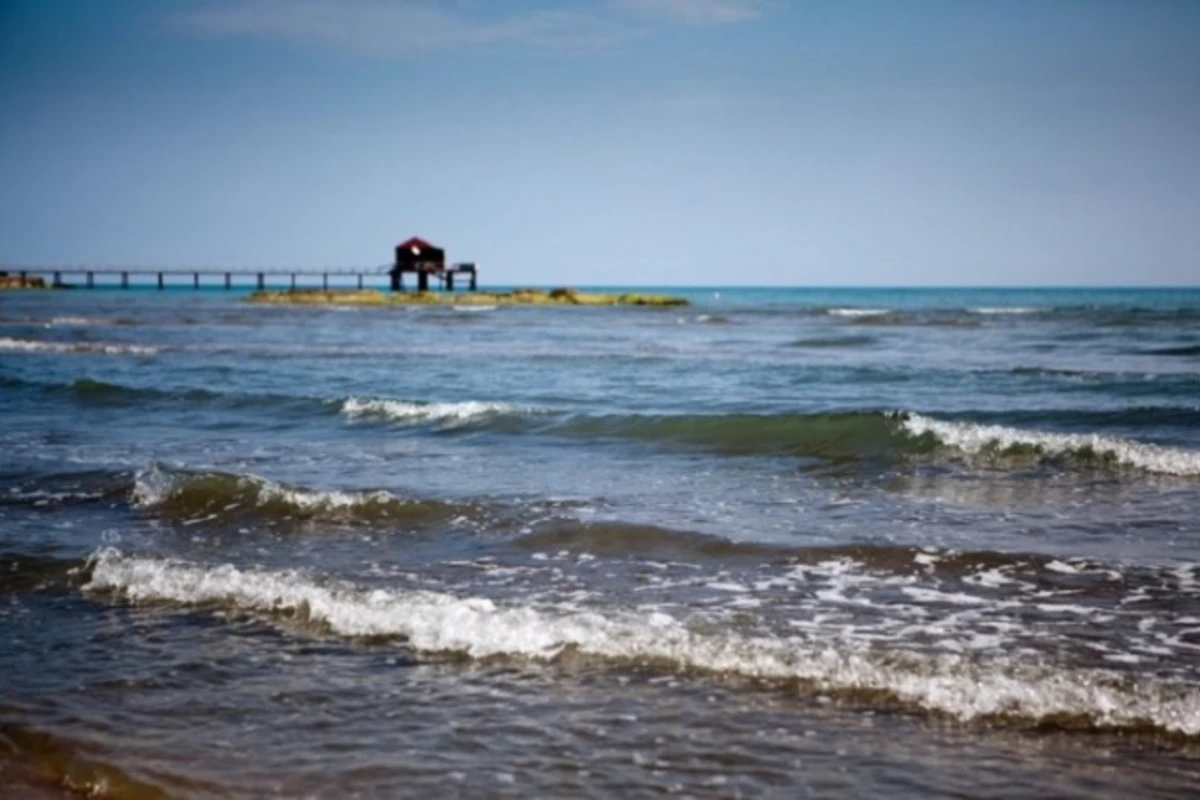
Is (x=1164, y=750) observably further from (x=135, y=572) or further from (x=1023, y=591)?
(x=135, y=572)

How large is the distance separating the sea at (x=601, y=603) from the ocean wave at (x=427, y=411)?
109 mm

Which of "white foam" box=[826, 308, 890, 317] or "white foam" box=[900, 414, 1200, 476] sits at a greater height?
"white foam" box=[826, 308, 890, 317]

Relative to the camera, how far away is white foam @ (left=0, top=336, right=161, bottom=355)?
32656 millimetres

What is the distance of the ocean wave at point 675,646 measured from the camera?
5375 millimetres

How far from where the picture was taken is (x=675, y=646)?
624 cm

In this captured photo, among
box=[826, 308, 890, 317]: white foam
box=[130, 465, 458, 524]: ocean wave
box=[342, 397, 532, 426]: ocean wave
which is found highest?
box=[826, 308, 890, 317]: white foam

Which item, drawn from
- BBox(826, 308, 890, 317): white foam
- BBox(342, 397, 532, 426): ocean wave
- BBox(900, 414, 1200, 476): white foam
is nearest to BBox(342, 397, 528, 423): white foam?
BBox(342, 397, 532, 426): ocean wave

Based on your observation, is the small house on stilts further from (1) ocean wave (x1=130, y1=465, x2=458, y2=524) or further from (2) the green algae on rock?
(1) ocean wave (x1=130, y1=465, x2=458, y2=524)

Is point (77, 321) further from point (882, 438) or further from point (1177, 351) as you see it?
point (882, 438)

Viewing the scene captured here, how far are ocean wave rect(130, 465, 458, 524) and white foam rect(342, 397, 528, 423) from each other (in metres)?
6.18

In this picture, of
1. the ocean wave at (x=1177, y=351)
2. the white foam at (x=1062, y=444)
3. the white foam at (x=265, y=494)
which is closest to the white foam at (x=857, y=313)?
the ocean wave at (x=1177, y=351)

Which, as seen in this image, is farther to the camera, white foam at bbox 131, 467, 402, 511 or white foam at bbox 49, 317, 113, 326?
white foam at bbox 49, 317, 113, 326

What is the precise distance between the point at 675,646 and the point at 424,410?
12626 mm

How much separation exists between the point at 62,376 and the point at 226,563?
18444 mm
